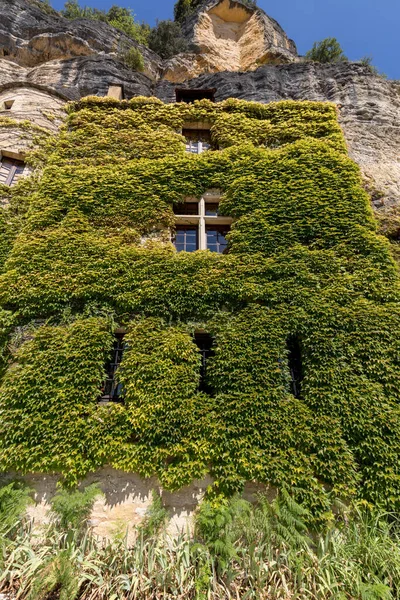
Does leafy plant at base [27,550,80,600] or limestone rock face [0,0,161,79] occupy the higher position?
limestone rock face [0,0,161,79]

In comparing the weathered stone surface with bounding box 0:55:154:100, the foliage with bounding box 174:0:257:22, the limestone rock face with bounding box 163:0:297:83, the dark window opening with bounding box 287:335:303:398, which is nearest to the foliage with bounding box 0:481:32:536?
the dark window opening with bounding box 287:335:303:398

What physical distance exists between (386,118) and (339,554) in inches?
591

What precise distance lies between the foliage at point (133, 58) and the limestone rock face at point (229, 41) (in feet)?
6.49

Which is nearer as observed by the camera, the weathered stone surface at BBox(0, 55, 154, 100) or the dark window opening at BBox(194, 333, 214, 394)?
the dark window opening at BBox(194, 333, 214, 394)

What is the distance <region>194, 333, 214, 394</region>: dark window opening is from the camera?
7.50 meters

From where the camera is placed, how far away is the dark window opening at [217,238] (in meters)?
9.71

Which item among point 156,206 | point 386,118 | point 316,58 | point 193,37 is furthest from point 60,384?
point 316,58

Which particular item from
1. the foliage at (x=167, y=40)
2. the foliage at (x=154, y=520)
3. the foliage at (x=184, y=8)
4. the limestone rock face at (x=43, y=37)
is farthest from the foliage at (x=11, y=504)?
the foliage at (x=184, y=8)

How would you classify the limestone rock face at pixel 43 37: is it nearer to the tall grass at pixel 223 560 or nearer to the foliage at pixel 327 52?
the foliage at pixel 327 52

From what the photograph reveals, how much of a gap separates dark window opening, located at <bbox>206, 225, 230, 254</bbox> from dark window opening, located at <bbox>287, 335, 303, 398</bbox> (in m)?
3.17

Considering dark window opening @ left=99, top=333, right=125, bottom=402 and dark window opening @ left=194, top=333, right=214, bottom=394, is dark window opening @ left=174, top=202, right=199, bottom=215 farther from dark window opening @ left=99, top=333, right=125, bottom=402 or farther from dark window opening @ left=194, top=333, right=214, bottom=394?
dark window opening @ left=99, top=333, right=125, bottom=402

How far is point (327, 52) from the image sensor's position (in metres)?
26.0

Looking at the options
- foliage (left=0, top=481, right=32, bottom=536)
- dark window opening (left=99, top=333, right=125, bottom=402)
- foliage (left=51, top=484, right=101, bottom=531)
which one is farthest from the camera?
dark window opening (left=99, top=333, right=125, bottom=402)

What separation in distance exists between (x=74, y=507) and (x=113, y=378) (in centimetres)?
255
